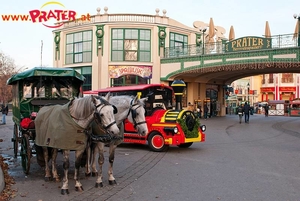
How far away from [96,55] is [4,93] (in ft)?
87.0

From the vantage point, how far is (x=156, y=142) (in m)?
11.6

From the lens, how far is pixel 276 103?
51.1 metres

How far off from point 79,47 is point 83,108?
25.2 m

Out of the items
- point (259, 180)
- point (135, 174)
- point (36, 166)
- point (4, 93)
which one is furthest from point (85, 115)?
point (4, 93)

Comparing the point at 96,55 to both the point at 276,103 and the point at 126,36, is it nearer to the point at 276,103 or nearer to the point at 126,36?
the point at 126,36

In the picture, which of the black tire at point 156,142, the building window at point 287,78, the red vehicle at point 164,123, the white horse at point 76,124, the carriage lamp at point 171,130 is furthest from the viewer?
the building window at point 287,78

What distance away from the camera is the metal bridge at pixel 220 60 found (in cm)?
2209

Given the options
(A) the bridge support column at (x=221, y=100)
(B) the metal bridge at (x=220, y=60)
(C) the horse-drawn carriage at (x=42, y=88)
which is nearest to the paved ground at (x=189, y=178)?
(C) the horse-drawn carriage at (x=42, y=88)

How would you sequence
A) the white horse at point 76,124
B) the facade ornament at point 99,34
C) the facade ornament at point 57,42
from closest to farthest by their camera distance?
1. the white horse at point 76,124
2. the facade ornament at point 99,34
3. the facade ornament at point 57,42

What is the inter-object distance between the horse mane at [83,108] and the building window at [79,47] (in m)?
24.0

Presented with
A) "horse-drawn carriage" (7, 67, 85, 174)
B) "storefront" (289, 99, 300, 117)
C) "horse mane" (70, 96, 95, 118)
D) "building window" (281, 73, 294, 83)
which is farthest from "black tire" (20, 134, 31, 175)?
"building window" (281, 73, 294, 83)

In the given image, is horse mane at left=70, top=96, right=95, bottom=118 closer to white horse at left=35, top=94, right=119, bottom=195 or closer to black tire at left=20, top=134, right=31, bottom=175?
white horse at left=35, top=94, right=119, bottom=195

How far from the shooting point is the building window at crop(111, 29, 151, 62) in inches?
1132

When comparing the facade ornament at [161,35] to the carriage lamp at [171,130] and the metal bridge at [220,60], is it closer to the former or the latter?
the metal bridge at [220,60]
